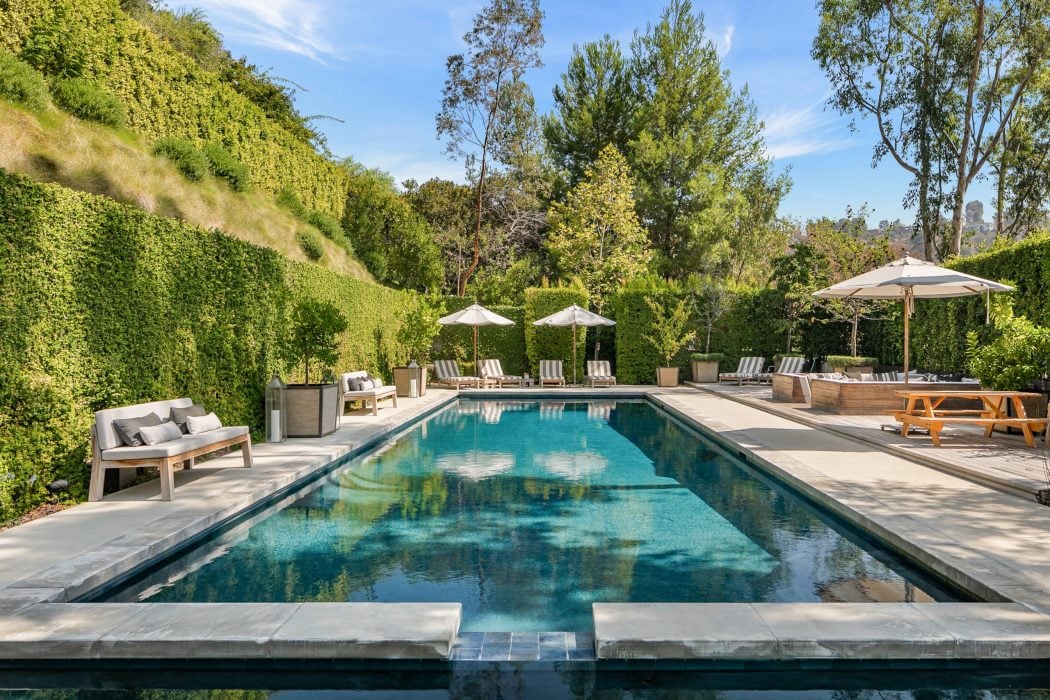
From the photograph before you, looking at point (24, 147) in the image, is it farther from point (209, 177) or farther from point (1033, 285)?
point (1033, 285)

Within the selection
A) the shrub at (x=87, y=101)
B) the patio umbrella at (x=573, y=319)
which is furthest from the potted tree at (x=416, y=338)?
the shrub at (x=87, y=101)

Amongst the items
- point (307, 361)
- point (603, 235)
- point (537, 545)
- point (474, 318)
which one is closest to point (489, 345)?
point (474, 318)

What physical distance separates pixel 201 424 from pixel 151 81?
10.3 m

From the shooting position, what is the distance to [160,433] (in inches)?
238

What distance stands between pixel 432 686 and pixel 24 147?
38.2ft

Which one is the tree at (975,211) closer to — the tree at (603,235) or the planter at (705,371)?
the tree at (603,235)

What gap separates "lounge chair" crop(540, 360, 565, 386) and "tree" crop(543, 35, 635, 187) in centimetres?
1319

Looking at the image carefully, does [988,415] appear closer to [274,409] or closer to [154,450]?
[274,409]

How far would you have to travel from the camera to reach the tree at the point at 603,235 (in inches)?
962

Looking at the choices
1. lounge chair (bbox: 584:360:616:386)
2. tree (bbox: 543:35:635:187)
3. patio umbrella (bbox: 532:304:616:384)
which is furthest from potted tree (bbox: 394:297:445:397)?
tree (bbox: 543:35:635:187)

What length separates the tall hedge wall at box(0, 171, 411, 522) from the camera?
5.21m

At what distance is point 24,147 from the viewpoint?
35.2 ft

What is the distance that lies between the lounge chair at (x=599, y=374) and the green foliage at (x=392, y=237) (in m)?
8.75

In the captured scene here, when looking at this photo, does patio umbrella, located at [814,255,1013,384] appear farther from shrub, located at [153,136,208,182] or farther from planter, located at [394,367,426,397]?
shrub, located at [153,136,208,182]
